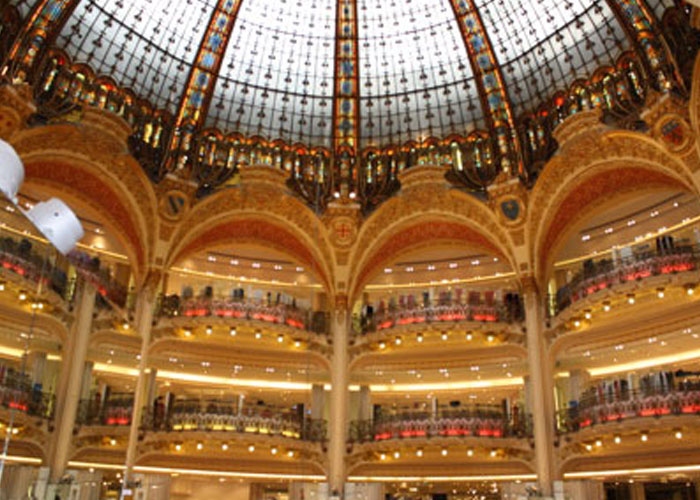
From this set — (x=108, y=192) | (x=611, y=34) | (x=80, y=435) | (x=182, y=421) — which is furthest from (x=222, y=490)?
(x=80, y=435)

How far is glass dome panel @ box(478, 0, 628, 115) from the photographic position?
88.3 ft

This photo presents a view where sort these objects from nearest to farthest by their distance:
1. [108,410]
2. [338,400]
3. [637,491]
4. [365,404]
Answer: [108,410], [338,400], [637,491], [365,404]

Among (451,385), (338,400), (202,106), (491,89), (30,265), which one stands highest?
(491,89)

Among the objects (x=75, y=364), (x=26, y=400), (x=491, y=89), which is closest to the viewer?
(x=26, y=400)

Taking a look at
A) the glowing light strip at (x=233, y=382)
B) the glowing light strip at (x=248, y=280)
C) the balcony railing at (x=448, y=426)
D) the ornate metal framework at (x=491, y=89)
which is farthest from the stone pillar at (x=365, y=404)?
the ornate metal framework at (x=491, y=89)

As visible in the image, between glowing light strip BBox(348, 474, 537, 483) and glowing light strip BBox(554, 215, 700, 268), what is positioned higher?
glowing light strip BBox(554, 215, 700, 268)

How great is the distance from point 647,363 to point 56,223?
30.2 metres

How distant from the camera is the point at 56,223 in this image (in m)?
4.02

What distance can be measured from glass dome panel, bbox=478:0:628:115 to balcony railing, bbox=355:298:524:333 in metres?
9.15

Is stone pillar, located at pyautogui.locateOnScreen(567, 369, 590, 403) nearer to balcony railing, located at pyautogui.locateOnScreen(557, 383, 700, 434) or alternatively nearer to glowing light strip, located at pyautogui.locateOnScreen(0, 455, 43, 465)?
balcony railing, located at pyautogui.locateOnScreen(557, 383, 700, 434)

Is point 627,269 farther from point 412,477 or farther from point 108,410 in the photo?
point 108,410

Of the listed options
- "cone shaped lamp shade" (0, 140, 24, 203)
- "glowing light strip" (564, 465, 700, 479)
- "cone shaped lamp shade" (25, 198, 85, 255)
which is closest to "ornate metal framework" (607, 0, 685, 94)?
"glowing light strip" (564, 465, 700, 479)

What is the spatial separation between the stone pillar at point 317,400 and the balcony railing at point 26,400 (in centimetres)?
2864

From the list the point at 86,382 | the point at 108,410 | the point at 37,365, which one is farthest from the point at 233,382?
the point at 37,365
